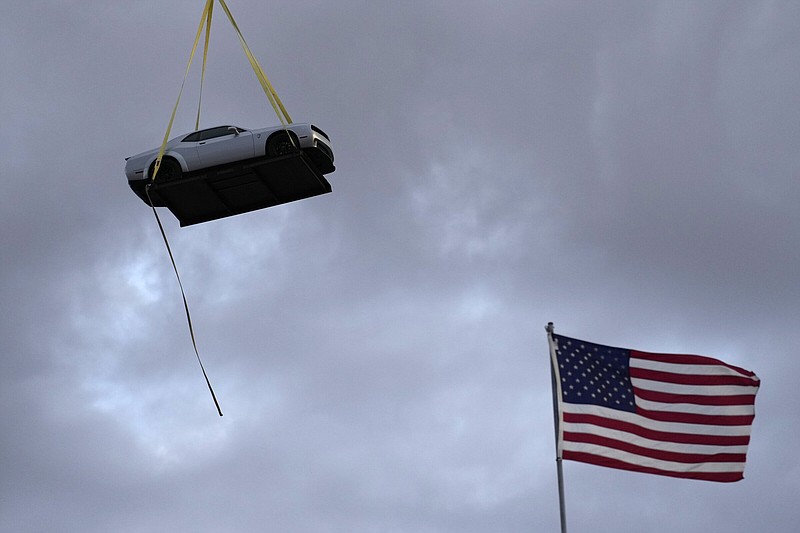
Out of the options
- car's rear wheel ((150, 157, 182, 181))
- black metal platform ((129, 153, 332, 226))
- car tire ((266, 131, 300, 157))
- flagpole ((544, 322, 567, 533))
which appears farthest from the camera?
car's rear wheel ((150, 157, 182, 181))

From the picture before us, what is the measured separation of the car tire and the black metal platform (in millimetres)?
362

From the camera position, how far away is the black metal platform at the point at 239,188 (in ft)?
83.1

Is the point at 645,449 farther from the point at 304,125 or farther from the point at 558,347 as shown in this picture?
the point at 304,125

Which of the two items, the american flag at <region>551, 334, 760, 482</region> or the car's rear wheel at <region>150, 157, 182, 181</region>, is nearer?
the american flag at <region>551, 334, 760, 482</region>

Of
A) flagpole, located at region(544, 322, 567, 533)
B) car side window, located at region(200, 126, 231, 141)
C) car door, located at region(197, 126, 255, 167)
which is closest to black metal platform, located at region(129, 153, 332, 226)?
car door, located at region(197, 126, 255, 167)

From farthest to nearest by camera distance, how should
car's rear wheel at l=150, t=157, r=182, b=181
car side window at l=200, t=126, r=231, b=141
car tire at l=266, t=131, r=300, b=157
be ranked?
car side window at l=200, t=126, r=231, b=141 < car's rear wheel at l=150, t=157, r=182, b=181 < car tire at l=266, t=131, r=300, b=157

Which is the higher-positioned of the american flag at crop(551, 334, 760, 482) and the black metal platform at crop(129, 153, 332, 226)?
the black metal platform at crop(129, 153, 332, 226)

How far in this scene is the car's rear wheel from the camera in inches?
1032

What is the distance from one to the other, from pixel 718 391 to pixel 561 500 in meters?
4.18

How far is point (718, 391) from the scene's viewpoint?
76.3 ft

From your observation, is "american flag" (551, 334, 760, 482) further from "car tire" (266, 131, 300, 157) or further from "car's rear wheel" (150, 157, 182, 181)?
"car's rear wheel" (150, 157, 182, 181)

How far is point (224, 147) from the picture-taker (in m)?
26.3

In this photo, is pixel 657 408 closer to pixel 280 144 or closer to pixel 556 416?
pixel 556 416

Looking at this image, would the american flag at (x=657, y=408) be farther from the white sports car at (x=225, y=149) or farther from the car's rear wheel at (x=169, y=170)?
the car's rear wheel at (x=169, y=170)
